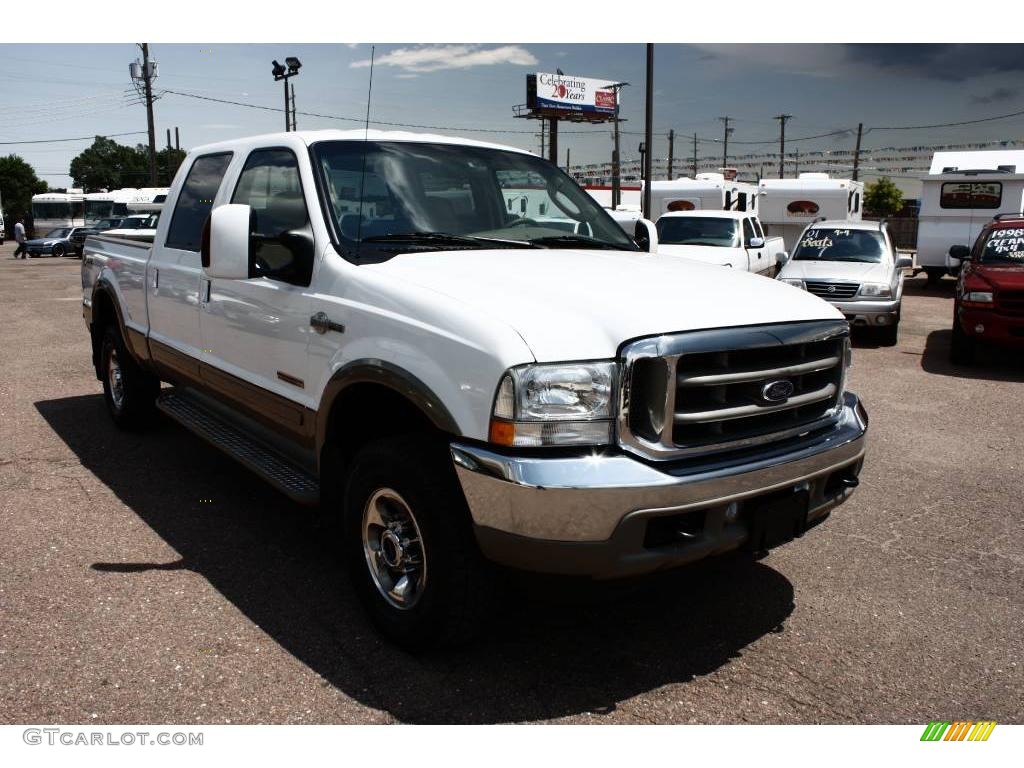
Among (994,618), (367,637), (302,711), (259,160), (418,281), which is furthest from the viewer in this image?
(259,160)

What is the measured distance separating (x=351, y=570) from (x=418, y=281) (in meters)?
1.24

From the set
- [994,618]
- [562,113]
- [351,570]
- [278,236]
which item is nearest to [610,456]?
[351,570]

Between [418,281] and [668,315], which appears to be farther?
[418,281]

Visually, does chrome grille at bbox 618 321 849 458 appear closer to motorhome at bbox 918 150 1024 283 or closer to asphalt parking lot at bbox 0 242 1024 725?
asphalt parking lot at bbox 0 242 1024 725

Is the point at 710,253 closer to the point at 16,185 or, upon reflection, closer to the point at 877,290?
the point at 877,290

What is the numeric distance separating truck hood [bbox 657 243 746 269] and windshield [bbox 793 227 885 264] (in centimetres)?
87

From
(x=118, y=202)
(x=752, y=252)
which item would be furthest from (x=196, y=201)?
(x=118, y=202)

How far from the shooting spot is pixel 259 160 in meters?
4.52

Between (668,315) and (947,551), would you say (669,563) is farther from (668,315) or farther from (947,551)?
(947,551)

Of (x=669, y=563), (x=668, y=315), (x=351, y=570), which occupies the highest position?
(x=668, y=315)

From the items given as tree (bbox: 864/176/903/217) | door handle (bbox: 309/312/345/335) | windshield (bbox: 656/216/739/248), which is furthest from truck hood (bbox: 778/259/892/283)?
tree (bbox: 864/176/903/217)

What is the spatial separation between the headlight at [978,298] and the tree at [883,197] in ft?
279

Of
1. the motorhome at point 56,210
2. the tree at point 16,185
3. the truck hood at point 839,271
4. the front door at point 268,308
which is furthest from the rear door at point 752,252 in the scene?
the tree at point 16,185

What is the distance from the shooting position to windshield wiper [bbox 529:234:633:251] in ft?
13.8
